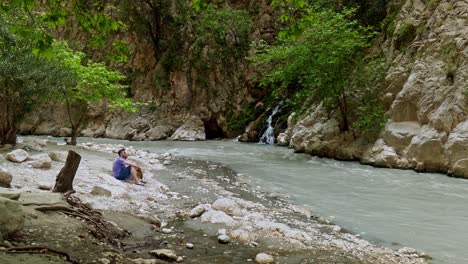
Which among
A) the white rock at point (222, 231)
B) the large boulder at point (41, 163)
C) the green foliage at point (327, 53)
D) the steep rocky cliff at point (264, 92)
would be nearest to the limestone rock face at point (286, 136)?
the steep rocky cliff at point (264, 92)

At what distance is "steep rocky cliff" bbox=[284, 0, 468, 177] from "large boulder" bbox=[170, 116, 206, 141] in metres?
12.4

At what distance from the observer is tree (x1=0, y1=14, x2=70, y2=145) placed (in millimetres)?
12383

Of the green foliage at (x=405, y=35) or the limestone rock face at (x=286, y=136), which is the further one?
the limestone rock face at (x=286, y=136)

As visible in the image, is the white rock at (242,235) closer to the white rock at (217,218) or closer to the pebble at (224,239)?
the pebble at (224,239)

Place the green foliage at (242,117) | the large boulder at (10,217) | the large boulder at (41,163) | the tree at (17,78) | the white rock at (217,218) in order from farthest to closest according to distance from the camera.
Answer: the green foliage at (242,117) → the tree at (17,78) → the large boulder at (41,163) → the white rock at (217,218) → the large boulder at (10,217)

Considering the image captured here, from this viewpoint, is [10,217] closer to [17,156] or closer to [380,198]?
[17,156]

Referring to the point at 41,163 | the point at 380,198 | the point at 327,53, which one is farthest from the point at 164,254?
the point at 327,53

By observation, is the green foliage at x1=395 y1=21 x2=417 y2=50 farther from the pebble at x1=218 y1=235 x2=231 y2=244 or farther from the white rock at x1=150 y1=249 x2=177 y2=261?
the white rock at x1=150 y1=249 x2=177 y2=261

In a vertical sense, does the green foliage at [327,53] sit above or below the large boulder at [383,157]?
above

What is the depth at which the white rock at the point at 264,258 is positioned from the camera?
5195mm

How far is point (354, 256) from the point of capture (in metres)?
5.60

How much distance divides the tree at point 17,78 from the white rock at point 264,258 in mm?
9945

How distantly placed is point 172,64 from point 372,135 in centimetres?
2109

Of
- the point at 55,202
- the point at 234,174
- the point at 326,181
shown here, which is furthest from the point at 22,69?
the point at 326,181
